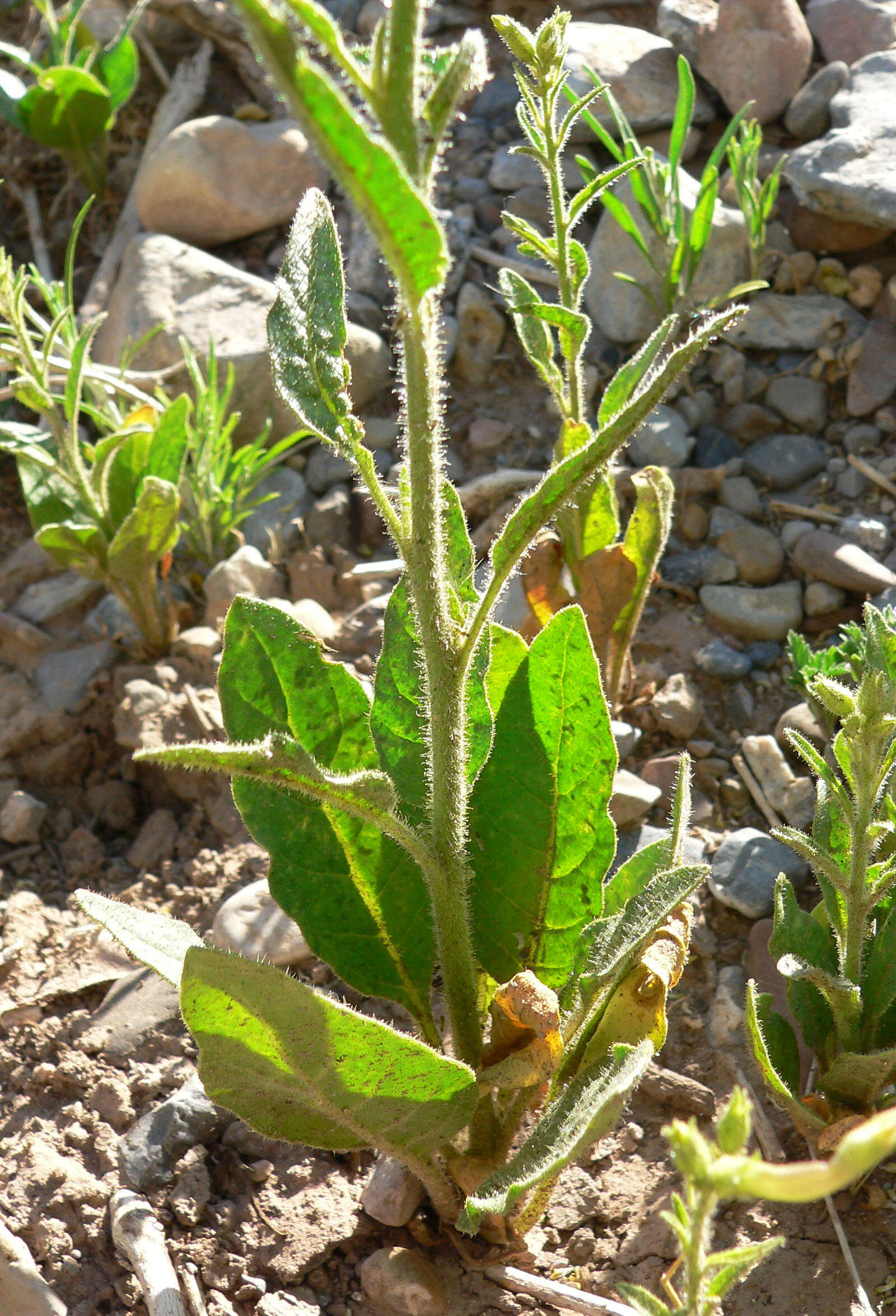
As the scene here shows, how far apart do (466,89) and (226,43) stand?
11.2ft

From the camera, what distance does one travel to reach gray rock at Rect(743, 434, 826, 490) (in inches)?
114

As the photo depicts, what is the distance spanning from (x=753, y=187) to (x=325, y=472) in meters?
1.35

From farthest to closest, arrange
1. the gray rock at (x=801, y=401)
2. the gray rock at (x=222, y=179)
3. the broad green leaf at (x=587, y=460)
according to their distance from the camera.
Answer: the gray rock at (x=222, y=179) < the gray rock at (x=801, y=401) < the broad green leaf at (x=587, y=460)

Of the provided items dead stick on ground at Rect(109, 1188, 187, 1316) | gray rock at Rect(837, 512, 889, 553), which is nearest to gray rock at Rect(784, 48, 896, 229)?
gray rock at Rect(837, 512, 889, 553)

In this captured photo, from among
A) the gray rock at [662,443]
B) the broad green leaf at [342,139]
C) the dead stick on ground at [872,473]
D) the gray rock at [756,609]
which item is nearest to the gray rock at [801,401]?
the dead stick on ground at [872,473]

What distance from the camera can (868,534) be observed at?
2.68 meters

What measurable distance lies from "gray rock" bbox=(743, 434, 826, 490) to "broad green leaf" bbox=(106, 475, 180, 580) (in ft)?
4.78

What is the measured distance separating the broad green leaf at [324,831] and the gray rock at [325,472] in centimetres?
155

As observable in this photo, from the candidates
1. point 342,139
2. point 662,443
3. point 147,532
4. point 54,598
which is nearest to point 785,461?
point 662,443

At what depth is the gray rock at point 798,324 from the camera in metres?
3.02

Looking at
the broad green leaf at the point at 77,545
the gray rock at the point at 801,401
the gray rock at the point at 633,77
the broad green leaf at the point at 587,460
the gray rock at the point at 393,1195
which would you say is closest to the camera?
the broad green leaf at the point at 587,460

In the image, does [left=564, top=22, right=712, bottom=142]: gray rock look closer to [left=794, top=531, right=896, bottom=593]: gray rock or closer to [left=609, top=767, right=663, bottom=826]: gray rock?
[left=794, top=531, right=896, bottom=593]: gray rock

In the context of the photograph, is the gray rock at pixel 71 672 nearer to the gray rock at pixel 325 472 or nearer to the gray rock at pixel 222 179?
the gray rock at pixel 325 472

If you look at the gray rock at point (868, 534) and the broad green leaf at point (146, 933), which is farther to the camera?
the gray rock at point (868, 534)
